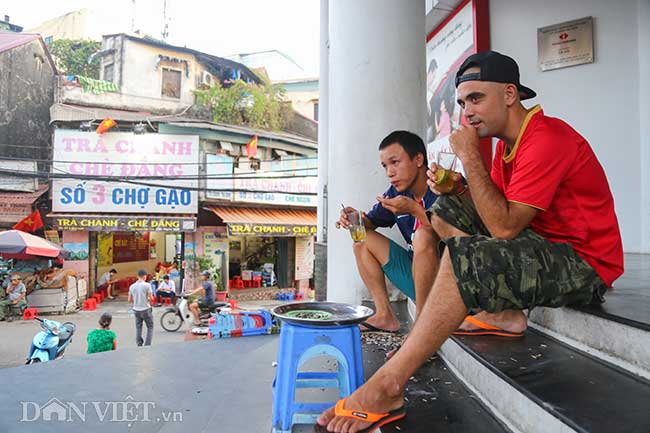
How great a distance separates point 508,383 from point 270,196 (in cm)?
1710

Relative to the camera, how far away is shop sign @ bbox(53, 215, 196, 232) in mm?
15523

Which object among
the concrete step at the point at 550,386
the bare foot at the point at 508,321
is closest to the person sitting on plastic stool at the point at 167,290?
the bare foot at the point at 508,321

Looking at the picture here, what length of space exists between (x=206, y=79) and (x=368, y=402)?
19.7 m

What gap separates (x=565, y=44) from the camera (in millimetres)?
4922

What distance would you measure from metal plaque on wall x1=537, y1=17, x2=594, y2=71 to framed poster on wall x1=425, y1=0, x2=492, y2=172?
0.70 metres

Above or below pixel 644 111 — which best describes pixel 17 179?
above

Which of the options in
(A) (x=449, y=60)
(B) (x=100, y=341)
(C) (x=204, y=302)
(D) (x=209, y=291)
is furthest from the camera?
(C) (x=204, y=302)

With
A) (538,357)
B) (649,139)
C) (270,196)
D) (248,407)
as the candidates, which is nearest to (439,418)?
(538,357)

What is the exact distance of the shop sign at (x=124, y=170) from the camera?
51.5ft

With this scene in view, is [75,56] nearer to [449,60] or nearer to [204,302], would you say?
[204,302]

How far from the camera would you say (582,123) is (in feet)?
15.7

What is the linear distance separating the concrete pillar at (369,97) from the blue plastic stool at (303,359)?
2196mm

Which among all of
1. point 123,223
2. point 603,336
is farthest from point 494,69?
point 123,223

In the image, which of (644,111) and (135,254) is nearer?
(644,111)
